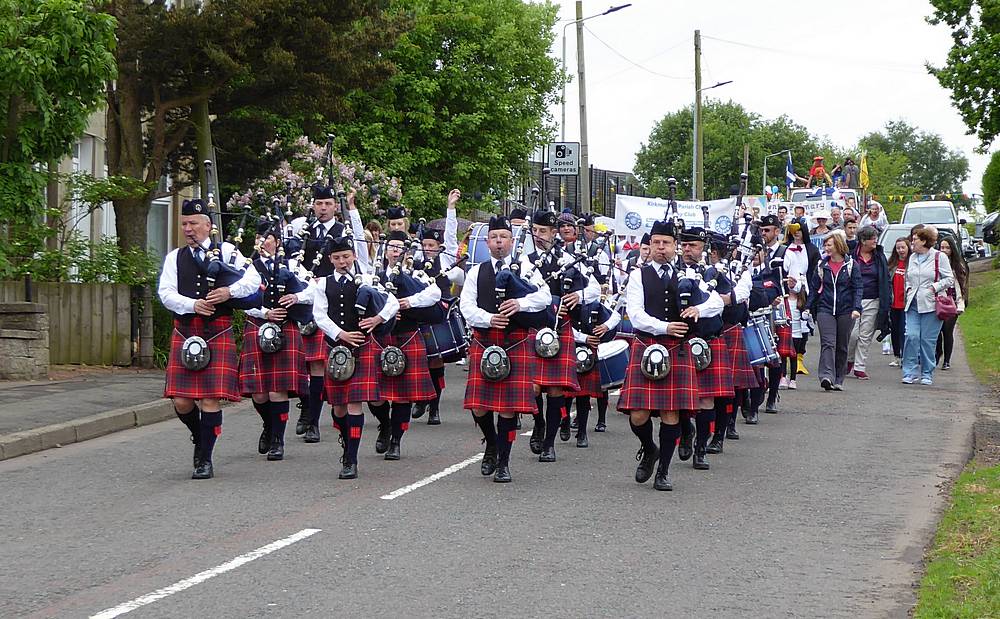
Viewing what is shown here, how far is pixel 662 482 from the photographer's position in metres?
8.67

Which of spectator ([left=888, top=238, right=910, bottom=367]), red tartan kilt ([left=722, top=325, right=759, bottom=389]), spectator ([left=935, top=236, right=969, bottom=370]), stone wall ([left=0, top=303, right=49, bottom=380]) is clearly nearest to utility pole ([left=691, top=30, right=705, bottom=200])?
spectator ([left=888, top=238, right=910, bottom=367])

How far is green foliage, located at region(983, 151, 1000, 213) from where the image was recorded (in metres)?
56.6

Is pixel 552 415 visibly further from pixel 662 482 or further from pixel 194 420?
pixel 194 420

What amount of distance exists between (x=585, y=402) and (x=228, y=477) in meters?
3.15

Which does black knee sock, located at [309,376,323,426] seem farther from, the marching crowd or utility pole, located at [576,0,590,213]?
utility pole, located at [576,0,590,213]

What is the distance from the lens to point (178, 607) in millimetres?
5637

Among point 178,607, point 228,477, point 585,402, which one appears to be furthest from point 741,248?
point 178,607

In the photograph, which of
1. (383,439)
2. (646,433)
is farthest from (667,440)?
(383,439)

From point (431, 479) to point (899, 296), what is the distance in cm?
1100

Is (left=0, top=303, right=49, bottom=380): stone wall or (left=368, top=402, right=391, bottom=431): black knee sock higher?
(left=0, top=303, right=49, bottom=380): stone wall

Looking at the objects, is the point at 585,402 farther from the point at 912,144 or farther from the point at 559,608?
the point at 912,144

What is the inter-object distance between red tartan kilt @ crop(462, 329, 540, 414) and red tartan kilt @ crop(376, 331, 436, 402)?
95 centimetres

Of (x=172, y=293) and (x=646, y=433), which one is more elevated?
(x=172, y=293)

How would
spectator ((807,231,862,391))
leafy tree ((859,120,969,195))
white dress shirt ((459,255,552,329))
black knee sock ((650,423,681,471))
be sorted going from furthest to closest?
leafy tree ((859,120,969,195)) < spectator ((807,231,862,391)) < white dress shirt ((459,255,552,329)) < black knee sock ((650,423,681,471))
